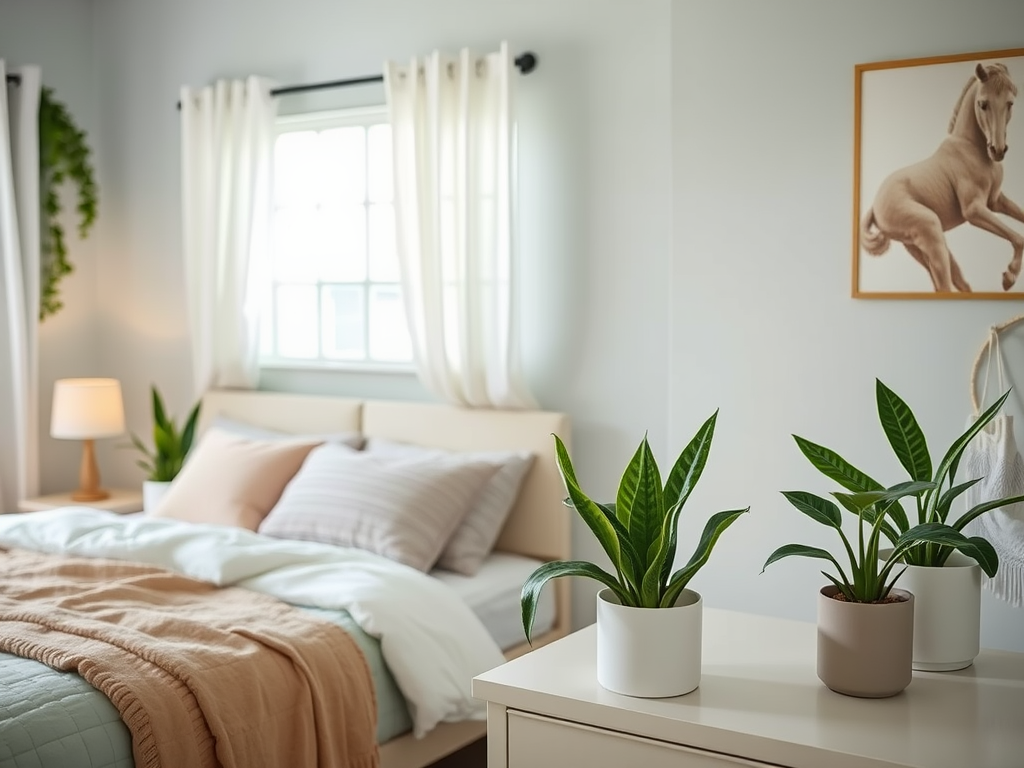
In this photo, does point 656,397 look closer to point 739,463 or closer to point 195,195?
point 739,463

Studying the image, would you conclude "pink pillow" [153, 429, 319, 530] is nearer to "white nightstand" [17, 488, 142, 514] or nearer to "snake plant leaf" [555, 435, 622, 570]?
"white nightstand" [17, 488, 142, 514]

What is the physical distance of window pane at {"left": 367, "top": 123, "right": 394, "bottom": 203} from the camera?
13.2 ft

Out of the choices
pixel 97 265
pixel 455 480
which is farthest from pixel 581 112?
pixel 97 265

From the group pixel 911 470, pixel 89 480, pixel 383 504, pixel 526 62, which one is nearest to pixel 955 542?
pixel 911 470

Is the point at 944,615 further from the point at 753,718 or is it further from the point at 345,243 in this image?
the point at 345,243

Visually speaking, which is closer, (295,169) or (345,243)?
(345,243)

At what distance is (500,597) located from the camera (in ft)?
10.6

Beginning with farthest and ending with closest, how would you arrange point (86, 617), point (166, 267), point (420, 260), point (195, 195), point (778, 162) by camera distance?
point (166, 267) < point (195, 195) < point (420, 260) < point (778, 162) < point (86, 617)

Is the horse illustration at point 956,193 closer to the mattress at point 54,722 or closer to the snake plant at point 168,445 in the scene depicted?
the mattress at point 54,722

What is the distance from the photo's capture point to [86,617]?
98.8 inches

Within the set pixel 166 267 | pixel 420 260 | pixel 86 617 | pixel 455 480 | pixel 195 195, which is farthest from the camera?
pixel 166 267

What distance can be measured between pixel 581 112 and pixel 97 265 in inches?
98.4

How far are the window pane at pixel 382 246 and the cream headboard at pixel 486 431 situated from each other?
0.45 m

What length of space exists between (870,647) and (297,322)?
10.3ft
